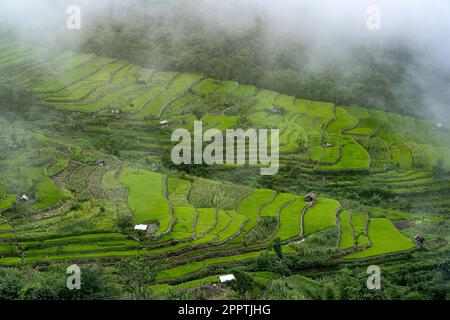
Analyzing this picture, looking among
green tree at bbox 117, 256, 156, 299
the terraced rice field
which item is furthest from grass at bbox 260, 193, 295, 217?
green tree at bbox 117, 256, 156, 299

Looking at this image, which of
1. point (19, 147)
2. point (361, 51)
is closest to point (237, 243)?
point (19, 147)

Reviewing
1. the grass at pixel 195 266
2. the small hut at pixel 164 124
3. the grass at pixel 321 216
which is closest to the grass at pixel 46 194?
the grass at pixel 195 266

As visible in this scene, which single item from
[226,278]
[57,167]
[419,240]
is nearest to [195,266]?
[226,278]

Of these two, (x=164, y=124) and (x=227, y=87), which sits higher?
(x=227, y=87)

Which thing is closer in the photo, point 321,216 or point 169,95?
point 321,216

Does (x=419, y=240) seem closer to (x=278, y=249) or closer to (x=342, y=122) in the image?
(x=278, y=249)
